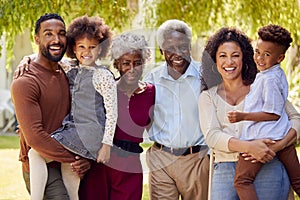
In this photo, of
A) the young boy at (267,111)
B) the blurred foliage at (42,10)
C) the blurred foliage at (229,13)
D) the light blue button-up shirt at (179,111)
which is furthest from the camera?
the blurred foliage at (229,13)

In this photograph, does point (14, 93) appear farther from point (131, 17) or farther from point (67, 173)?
point (131, 17)

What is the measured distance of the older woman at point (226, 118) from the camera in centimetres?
424

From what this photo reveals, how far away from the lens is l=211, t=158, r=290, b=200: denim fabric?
167 inches

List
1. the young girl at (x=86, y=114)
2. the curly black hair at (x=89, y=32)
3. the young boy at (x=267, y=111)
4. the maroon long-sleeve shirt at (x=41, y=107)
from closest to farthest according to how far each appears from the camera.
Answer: the young boy at (x=267, y=111) → the maroon long-sleeve shirt at (x=41, y=107) → the young girl at (x=86, y=114) → the curly black hair at (x=89, y=32)

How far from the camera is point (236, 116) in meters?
4.15

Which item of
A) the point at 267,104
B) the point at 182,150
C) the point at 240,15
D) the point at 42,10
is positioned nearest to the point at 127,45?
the point at 182,150

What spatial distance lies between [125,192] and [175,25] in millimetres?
1115

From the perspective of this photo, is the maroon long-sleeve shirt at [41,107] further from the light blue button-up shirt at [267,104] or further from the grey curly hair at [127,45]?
the light blue button-up shirt at [267,104]

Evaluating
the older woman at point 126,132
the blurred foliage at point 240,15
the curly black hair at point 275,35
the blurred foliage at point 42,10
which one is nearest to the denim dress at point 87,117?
the older woman at point 126,132

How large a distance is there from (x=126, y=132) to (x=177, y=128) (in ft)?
1.10

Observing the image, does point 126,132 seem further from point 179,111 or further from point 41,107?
point 41,107

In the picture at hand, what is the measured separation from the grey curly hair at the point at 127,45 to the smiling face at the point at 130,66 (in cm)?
3

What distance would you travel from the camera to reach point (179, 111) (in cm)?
476

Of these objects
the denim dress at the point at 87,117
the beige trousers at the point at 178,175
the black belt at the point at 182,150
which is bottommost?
the beige trousers at the point at 178,175
